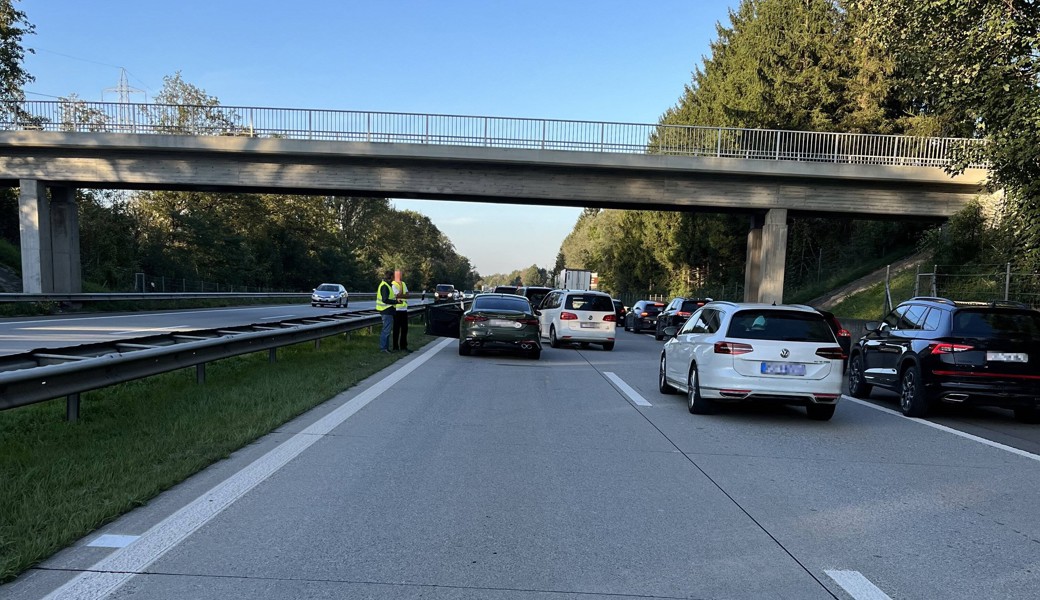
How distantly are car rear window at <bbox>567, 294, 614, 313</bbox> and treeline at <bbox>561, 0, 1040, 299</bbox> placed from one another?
9.20 metres

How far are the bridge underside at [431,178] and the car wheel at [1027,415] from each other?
728 inches

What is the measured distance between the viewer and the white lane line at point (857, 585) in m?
3.68

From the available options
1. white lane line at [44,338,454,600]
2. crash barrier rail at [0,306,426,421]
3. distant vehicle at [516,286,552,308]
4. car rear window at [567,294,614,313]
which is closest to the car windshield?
car rear window at [567,294,614,313]

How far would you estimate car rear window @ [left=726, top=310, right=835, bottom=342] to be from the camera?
30.1 ft

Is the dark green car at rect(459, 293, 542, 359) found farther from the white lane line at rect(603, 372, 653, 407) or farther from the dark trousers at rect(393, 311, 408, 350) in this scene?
the white lane line at rect(603, 372, 653, 407)

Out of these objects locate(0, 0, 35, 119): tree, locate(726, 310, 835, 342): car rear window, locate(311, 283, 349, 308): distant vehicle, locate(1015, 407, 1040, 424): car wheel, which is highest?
locate(0, 0, 35, 119): tree

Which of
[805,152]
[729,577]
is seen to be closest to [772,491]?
[729,577]

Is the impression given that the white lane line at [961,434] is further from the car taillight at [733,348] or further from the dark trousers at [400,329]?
the dark trousers at [400,329]

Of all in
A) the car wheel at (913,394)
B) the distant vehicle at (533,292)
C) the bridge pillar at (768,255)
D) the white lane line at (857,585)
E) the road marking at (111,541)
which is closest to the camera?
the white lane line at (857,585)

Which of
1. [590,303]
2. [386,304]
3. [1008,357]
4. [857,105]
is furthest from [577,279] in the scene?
[1008,357]

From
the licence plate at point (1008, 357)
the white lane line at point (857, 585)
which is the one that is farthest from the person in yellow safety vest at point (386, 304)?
the white lane line at point (857, 585)

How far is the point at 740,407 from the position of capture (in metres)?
10.5

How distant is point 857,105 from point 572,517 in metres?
38.0

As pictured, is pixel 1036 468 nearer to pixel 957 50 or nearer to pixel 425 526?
pixel 425 526
